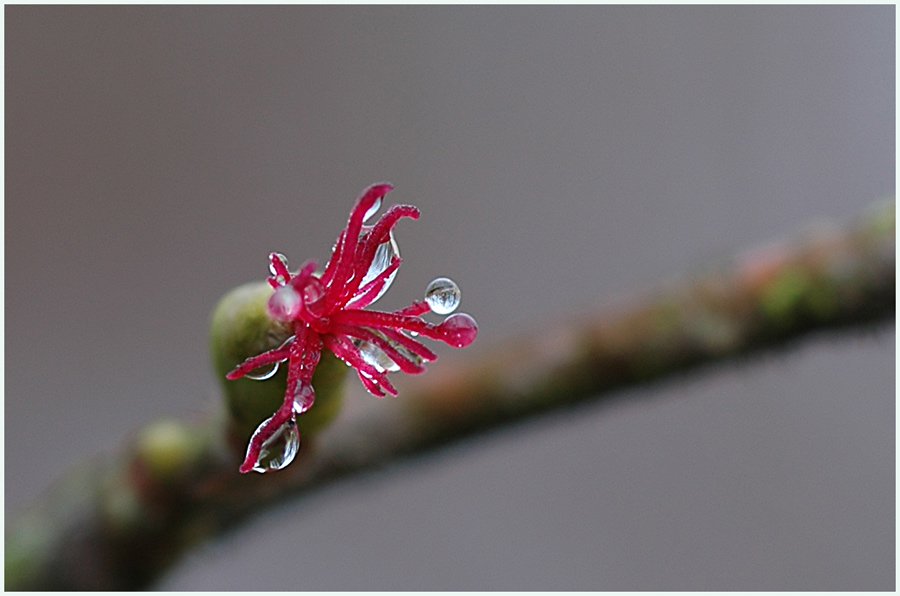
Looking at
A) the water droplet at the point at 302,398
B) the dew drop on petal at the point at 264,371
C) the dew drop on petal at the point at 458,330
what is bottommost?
the water droplet at the point at 302,398

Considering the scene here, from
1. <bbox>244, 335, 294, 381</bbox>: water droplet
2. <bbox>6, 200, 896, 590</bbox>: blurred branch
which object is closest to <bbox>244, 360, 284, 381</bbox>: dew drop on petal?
<bbox>244, 335, 294, 381</bbox>: water droplet

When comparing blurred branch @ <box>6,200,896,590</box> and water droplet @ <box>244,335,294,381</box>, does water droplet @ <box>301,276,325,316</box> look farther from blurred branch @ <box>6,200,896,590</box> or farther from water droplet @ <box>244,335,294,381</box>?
blurred branch @ <box>6,200,896,590</box>

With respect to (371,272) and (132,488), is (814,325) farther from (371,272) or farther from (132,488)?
(132,488)

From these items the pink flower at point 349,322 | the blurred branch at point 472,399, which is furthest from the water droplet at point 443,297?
the blurred branch at point 472,399

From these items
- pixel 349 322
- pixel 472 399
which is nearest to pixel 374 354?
pixel 349 322

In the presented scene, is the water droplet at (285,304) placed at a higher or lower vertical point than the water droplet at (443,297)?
lower

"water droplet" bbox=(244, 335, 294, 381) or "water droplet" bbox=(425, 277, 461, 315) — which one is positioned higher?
"water droplet" bbox=(425, 277, 461, 315)

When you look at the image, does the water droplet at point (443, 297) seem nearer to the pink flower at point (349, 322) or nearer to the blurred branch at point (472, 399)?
the pink flower at point (349, 322)
